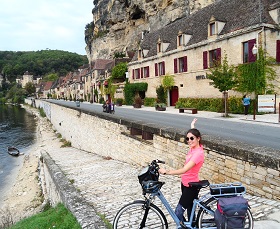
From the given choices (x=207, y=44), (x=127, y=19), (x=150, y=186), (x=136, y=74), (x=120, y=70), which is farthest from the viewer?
(x=127, y=19)

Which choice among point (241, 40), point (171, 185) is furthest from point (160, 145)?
point (241, 40)

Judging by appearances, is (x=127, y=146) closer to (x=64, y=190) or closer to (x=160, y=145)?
(x=160, y=145)

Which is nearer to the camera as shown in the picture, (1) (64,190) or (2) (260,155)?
(2) (260,155)

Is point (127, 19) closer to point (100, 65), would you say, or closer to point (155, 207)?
point (100, 65)

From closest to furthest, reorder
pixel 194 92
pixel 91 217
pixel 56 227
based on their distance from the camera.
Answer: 1. pixel 91 217
2. pixel 56 227
3. pixel 194 92

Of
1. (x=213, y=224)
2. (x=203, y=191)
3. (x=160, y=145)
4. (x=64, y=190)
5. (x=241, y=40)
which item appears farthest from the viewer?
(x=241, y=40)

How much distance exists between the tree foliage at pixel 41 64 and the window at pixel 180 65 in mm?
Result: 110342

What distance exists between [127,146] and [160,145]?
115 inches

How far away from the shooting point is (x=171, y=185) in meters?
6.62

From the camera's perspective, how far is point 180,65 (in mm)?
27312

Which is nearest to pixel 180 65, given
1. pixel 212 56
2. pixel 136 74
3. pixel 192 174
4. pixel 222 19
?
pixel 212 56

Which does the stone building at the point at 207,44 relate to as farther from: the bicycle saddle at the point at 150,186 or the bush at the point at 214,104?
the bicycle saddle at the point at 150,186

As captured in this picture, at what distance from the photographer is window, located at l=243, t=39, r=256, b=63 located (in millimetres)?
19239

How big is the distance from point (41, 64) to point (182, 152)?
492ft
